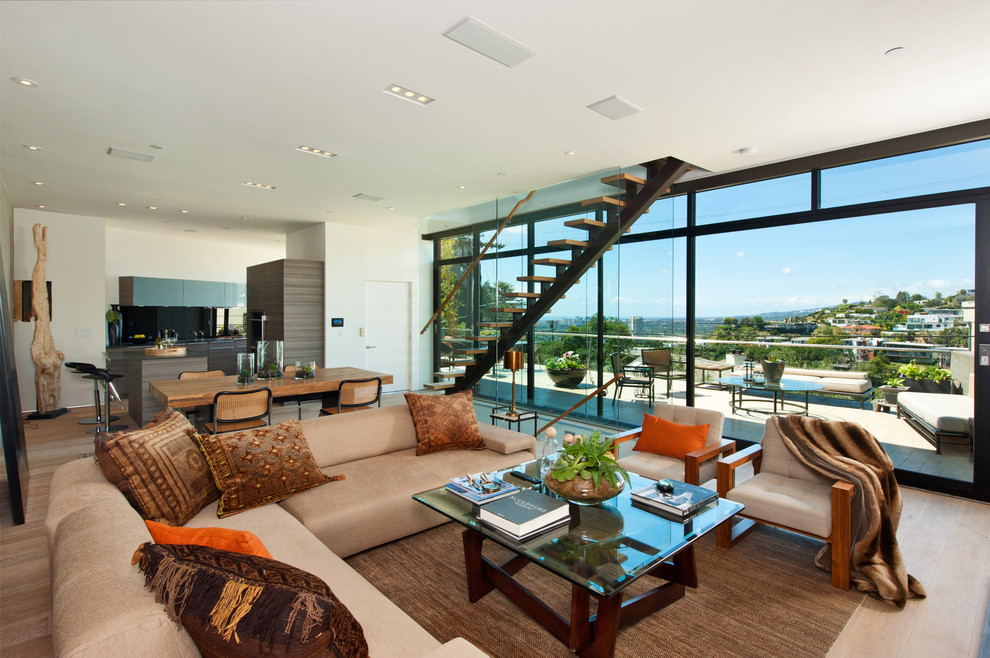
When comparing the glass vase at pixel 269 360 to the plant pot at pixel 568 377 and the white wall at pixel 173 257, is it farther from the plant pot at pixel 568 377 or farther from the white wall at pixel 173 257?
the white wall at pixel 173 257

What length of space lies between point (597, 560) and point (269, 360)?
394 cm

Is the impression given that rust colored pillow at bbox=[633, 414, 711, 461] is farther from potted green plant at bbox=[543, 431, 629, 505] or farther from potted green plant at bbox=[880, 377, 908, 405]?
potted green plant at bbox=[880, 377, 908, 405]

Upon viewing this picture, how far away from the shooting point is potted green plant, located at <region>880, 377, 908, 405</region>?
4.22 metres

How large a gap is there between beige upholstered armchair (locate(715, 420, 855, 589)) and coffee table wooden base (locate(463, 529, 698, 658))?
61cm

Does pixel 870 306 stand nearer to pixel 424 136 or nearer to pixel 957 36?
pixel 957 36

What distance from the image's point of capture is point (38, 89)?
10.2 feet

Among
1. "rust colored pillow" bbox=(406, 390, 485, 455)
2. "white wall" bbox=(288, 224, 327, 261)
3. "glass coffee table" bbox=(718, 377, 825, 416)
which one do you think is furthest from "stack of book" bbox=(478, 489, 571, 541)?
"white wall" bbox=(288, 224, 327, 261)

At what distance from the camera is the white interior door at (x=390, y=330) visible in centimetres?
852

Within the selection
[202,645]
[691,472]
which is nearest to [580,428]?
[691,472]

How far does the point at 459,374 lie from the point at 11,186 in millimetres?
5474

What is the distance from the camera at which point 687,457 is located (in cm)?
320

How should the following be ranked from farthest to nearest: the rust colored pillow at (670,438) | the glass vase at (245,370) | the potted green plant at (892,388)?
the glass vase at (245,370) → the potted green plant at (892,388) → the rust colored pillow at (670,438)

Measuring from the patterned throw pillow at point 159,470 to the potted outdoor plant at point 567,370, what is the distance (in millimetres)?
3838

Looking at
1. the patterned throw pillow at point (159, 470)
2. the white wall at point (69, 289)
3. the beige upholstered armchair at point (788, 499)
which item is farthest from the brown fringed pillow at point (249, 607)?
the white wall at point (69, 289)
